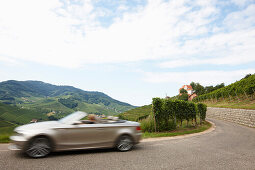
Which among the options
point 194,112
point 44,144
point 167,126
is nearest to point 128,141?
point 44,144

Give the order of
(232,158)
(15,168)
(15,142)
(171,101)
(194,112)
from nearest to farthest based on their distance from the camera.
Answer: (15,168) < (15,142) < (232,158) < (171,101) < (194,112)

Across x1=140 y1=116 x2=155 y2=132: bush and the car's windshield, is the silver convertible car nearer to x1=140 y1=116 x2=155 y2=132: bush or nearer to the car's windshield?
the car's windshield

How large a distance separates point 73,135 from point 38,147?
1.03 meters

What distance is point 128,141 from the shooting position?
6.55 meters

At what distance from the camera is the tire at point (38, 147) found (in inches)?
196

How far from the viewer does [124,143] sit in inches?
255

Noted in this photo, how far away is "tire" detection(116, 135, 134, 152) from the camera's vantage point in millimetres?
6414

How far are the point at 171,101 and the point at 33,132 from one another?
11.9 m

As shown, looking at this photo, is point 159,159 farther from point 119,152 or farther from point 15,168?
point 15,168

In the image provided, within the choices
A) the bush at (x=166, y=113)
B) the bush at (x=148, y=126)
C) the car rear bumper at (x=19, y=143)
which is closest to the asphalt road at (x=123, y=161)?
the car rear bumper at (x=19, y=143)

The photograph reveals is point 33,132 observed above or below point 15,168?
above

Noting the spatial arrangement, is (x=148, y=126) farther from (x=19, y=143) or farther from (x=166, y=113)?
(x=19, y=143)

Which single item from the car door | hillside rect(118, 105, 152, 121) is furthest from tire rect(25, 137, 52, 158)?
hillside rect(118, 105, 152, 121)

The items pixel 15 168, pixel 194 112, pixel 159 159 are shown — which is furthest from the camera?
pixel 194 112
